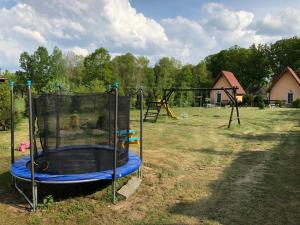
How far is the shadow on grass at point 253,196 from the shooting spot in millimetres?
4930

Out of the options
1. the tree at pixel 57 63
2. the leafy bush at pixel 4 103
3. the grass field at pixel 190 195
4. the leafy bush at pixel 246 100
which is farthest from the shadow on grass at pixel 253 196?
the tree at pixel 57 63

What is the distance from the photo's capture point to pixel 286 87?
135ft

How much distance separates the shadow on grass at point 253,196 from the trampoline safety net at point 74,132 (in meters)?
1.85

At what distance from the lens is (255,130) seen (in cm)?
1478

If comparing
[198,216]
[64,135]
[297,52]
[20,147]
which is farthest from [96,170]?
[297,52]

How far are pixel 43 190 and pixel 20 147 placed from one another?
13.4ft

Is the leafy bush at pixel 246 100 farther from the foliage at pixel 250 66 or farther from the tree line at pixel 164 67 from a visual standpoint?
the foliage at pixel 250 66

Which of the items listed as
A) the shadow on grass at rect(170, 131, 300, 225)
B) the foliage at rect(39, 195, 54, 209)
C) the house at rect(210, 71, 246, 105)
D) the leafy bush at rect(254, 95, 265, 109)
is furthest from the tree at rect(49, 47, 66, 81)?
the foliage at rect(39, 195, 54, 209)

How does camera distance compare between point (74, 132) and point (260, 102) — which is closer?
point (74, 132)

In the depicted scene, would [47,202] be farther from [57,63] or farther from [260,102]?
[57,63]

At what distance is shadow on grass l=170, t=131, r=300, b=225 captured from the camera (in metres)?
4.93

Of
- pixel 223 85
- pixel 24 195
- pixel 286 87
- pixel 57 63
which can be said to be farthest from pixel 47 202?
pixel 57 63

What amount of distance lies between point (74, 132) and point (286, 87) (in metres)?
39.8

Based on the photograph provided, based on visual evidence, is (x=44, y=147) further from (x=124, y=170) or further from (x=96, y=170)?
(x=124, y=170)
